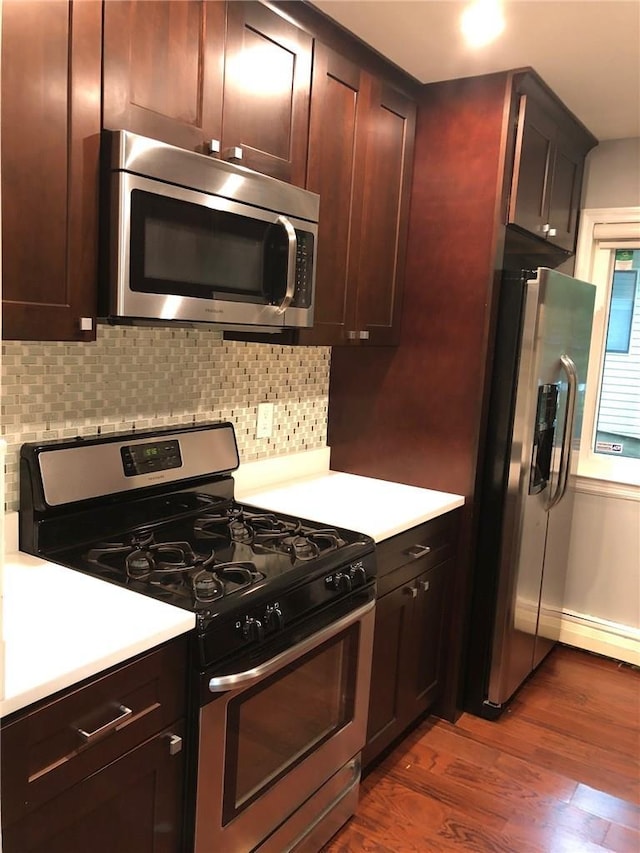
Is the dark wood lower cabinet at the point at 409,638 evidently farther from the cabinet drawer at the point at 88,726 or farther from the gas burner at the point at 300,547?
the cabinet drawer at the point at 88,726

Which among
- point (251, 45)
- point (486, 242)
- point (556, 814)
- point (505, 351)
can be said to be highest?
point (251, 45)

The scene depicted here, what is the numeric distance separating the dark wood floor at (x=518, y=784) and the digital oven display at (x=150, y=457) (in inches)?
47.1

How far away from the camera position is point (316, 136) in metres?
2.09

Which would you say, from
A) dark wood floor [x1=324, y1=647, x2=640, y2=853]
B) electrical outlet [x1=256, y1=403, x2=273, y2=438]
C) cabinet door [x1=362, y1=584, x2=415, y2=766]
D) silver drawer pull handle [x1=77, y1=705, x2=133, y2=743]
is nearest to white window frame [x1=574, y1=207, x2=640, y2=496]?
dark wood floor [x1=324, y1=647, x2=640, y2=853]

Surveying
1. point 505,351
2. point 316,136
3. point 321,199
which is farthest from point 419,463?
point 316,136

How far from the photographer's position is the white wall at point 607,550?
318 cm

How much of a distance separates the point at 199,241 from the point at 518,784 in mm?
2017

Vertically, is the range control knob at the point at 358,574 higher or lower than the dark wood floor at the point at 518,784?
higher

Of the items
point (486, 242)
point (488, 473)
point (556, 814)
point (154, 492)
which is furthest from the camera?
point (488, 473)

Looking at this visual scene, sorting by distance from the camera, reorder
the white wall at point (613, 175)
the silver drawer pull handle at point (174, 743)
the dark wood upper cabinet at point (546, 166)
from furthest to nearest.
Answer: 1. the white wall at point (613, 175)
2. the dark wood upper cabinet at point (546, 166)
3. the silver drawer pull handle at point (174, 743)

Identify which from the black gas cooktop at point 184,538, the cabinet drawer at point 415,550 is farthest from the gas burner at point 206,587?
the cabinet drawer at point 415,550

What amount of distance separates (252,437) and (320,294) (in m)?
0.58

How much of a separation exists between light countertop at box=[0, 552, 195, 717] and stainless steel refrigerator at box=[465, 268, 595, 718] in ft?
4.98

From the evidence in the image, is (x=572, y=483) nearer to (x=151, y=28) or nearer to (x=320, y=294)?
(x=320, y=294)
